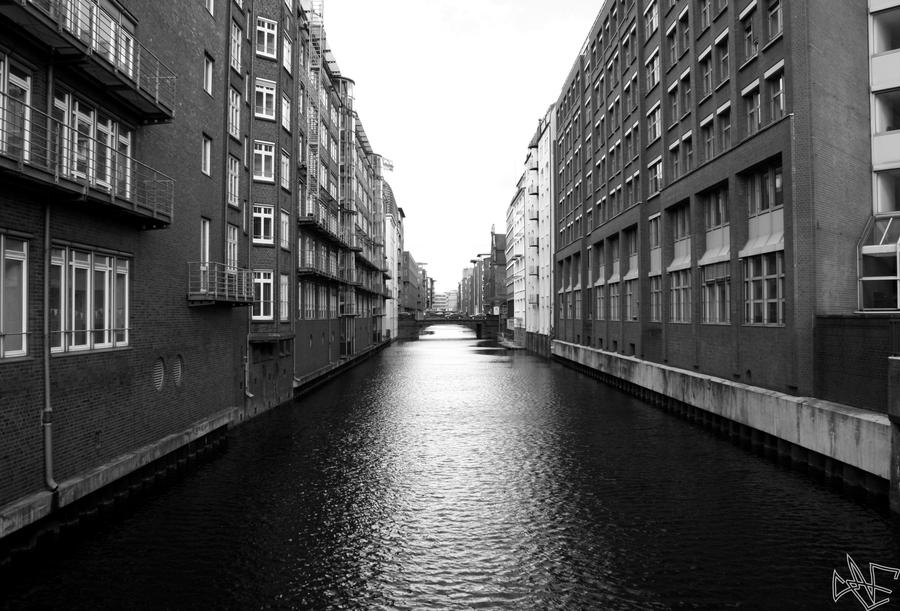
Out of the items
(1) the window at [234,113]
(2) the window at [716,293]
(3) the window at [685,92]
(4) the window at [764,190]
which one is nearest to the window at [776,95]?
(4) the window at [764,190]

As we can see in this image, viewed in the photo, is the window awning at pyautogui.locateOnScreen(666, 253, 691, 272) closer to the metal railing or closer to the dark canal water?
the dark canal water

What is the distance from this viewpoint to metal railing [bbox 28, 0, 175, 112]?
1172cm

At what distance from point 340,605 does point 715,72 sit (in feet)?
89.3

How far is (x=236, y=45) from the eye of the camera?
24656 millimetres

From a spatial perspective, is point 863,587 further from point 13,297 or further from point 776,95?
point 776,95

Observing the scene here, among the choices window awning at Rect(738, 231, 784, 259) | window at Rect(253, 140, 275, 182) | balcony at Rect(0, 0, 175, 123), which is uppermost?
window at Rect(253, 140, 275, 182)

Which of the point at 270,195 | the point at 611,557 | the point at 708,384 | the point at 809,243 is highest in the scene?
the point at 270,195

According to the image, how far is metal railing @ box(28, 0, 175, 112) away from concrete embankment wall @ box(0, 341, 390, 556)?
867cm

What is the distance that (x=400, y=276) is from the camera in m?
135

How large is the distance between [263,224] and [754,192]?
21.4m

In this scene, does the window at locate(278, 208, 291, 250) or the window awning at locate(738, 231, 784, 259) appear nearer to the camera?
the window awning at locate(738, 231, 784, 259)

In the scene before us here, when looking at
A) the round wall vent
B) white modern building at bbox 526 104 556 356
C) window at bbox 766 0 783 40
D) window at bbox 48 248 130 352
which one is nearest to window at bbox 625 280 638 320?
window at bbox 766 0 783 40

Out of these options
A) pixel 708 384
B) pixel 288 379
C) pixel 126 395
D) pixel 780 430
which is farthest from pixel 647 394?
pixel 126 395

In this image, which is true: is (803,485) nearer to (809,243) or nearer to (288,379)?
(809,243)
